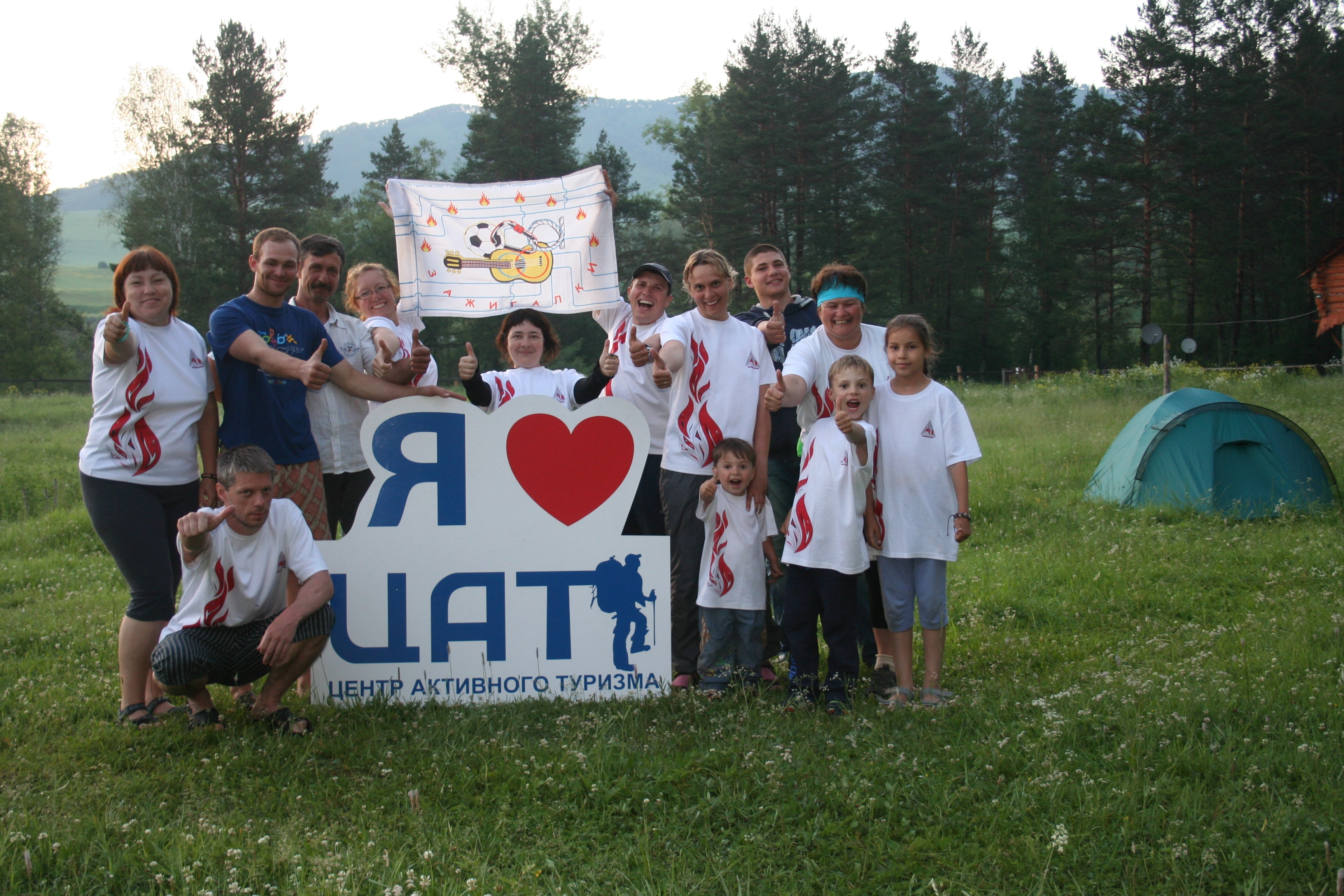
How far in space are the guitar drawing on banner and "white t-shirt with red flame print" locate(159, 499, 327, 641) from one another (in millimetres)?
1791

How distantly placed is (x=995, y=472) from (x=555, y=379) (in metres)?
7.91

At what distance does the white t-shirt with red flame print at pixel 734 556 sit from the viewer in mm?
4531

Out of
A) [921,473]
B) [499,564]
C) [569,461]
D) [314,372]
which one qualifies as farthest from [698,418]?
[314,372]

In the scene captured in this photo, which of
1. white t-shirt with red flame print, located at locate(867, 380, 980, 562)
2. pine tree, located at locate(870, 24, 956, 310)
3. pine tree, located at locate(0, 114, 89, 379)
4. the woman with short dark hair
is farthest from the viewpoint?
pine tree, located at locate(870, 24, 956, 310)

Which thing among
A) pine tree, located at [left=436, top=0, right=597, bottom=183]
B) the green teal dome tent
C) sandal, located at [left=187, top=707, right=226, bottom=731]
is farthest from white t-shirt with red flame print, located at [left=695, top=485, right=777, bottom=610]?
pine tree, located at [left=436, top=0, right=597, bottom=183]

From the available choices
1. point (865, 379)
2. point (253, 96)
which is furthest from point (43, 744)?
point (253, 96)

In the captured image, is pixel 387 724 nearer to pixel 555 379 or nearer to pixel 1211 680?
pixel 555 379

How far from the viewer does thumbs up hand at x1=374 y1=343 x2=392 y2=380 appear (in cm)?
475

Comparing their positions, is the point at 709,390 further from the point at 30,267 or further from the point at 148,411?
the point at 30,267

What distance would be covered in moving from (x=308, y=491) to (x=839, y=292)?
2.87 metres

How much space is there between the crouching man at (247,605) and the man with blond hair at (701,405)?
1720 mm

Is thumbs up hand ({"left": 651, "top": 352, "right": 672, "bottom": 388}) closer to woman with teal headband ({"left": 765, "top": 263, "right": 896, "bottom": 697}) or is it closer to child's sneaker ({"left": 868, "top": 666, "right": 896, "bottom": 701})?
woman with teal headband ({"left": 765, "top": 263, "right": 896, "bottom": 697})

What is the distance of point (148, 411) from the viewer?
4086 millimetres

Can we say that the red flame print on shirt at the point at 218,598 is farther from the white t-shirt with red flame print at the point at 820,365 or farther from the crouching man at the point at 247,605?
the white t-shirt with red flame print at the point at 820,365
